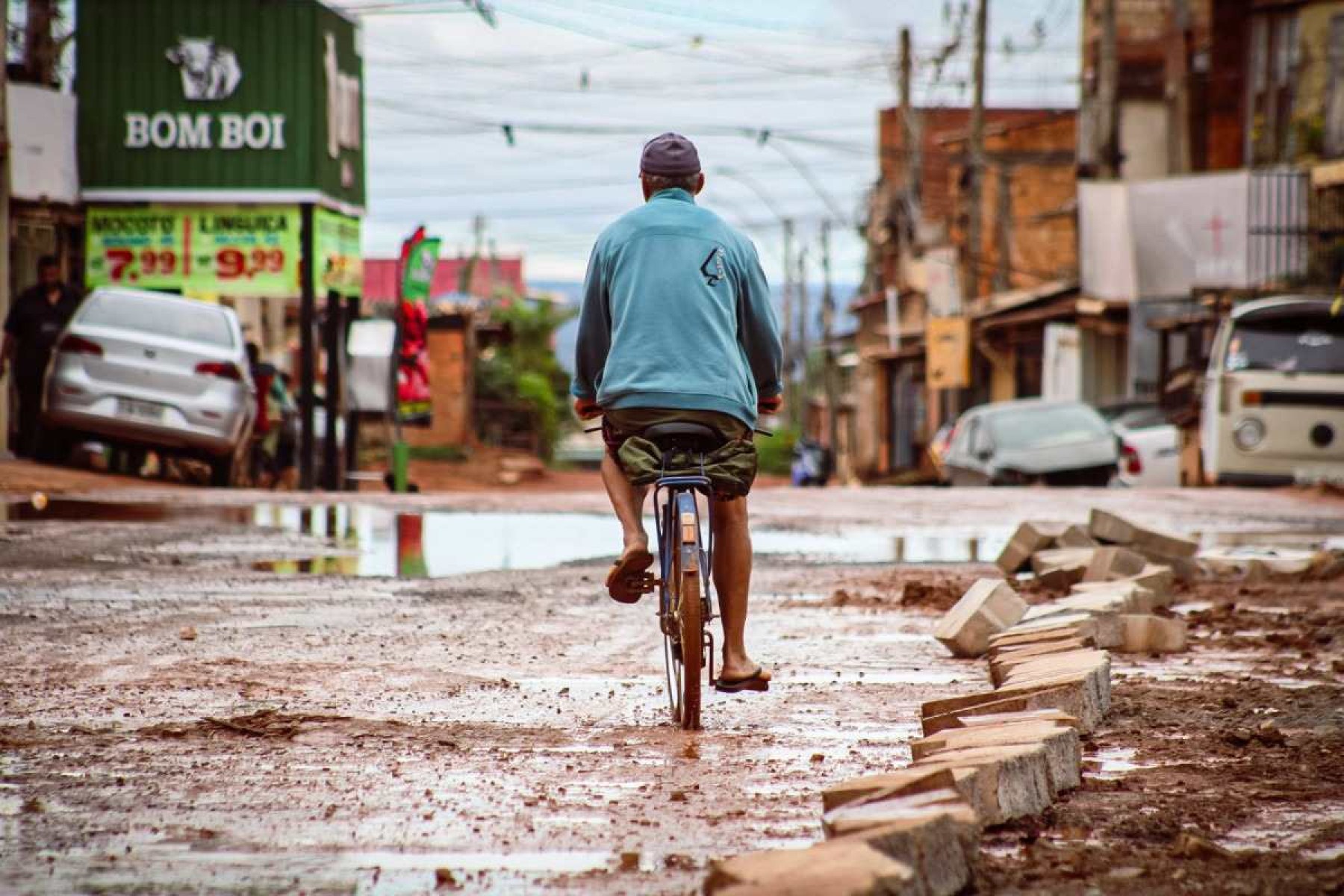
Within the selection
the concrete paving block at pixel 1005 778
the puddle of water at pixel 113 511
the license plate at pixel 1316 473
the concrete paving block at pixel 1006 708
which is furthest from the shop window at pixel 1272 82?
the concrete paving block at pixel 1005 778

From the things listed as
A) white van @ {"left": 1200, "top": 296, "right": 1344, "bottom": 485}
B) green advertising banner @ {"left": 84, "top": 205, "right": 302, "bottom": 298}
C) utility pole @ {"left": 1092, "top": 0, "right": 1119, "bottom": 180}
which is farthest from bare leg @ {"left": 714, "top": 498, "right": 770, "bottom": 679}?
utility pole @ {"left": 1092, "top": 0, "right": 1119, "bottom": 180}

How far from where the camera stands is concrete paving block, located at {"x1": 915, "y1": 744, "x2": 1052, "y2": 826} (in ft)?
12.8

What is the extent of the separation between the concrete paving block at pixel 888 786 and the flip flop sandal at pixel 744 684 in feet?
6.12

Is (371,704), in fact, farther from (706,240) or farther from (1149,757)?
(1149,757)

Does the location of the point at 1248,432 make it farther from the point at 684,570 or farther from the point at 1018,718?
the point at 1018,718

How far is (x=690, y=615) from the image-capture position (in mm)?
5398

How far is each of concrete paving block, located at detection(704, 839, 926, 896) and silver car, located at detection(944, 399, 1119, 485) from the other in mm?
22084

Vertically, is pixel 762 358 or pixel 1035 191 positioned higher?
pixel 1035 191

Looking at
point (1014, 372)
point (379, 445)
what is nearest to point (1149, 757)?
point (379, 445)

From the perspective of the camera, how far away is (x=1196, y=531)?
1484cm

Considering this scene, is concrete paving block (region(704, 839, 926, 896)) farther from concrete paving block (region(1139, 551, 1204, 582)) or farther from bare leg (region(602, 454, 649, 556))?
concrete paving block (region(1139, 551, 1204, 582))

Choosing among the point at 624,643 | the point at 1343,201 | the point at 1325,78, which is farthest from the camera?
the point at 1325,78

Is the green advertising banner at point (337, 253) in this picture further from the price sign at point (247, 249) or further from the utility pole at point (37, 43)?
the utility pole at point (37, 43)

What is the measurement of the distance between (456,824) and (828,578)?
6777 millimetres
